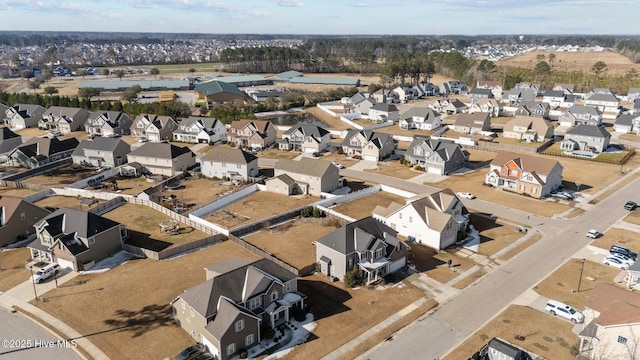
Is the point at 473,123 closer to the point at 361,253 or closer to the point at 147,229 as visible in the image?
the point at 361,253

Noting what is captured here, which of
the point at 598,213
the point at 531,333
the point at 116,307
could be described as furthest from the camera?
the point at 598,213

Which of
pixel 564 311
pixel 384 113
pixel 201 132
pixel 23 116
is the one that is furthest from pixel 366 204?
pixel 23 116

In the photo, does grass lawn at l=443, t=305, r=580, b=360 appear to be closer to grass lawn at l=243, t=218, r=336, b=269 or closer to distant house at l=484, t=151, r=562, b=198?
grass lawn at l=243, t=218, r=336, b=269

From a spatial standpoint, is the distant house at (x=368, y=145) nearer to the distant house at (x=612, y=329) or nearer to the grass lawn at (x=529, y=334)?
the grass lawn at (x=529, y=334)

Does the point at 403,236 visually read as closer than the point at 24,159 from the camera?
Yes

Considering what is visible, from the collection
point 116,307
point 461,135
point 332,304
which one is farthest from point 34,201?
point 461,135

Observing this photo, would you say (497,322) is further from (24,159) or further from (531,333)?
(24,159)
